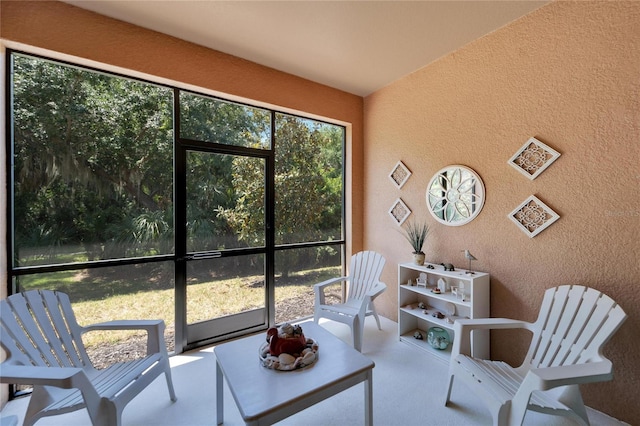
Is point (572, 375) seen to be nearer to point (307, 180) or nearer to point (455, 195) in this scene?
point (455, 195)

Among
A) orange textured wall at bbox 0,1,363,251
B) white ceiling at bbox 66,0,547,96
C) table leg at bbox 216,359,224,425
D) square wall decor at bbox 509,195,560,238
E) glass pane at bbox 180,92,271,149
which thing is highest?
white ceiling at bbox 66,0,547,96

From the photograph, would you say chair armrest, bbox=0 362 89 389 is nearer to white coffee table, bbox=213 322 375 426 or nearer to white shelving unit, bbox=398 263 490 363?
white coffee table, bbox=213 322 375 426

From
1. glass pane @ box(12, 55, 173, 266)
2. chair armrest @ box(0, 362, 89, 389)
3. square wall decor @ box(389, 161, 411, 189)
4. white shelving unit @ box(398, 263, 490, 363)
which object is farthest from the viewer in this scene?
square wall decor @ box(389, 161, 411, 189)

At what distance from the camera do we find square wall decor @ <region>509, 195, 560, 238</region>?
1.97 m

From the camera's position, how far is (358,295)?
9.72 ft

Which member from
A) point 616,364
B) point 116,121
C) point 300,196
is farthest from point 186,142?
point 616,364

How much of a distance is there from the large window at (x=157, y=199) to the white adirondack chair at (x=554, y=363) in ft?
6.48

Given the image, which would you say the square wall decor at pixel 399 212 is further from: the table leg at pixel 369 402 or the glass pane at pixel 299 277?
the table leg at pixel 369 402

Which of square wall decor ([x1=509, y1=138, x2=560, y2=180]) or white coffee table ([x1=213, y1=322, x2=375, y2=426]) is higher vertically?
square wall decor ([x1=509, y1=138, x2=560, y2=180])

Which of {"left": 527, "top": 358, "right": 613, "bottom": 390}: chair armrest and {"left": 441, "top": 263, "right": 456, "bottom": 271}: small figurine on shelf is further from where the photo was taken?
{"left": 441, "top": 263, "right": 456, "bottom": 271}: small figurine on shelf

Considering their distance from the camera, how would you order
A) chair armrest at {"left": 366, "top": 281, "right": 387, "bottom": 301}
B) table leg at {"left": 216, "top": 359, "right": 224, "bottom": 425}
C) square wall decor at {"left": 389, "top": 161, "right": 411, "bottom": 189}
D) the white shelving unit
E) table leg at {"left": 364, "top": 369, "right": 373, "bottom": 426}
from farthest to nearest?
1. square wall decor at {"left": 389, "top": 161, "right": 411, "bottom": 189}
2. chair armrest at {"left": 366, "top": 281, "right": 387, "bottom": 301}
3. the white shelving unit
4. table leg at {"left": 216, "top": 359, "right": 224, "bottom": 425}
5. table leg at {"left": 364, "top": 369, "right": 373, "bottom": 426}

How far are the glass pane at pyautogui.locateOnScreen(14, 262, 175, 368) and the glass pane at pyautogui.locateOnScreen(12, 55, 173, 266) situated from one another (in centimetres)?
14

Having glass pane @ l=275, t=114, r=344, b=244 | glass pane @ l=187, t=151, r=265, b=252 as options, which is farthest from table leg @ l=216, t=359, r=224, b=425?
glass pane @ l=275, t=114, r=344, b=244

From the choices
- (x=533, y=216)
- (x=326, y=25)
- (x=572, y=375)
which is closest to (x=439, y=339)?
(x=572, y=375)
